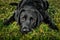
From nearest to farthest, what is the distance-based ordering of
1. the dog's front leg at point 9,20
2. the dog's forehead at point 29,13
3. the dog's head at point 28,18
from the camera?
the dog's head at point 28,18
the dog's forehead at point 29,13
the dog's front leg at point 9,20

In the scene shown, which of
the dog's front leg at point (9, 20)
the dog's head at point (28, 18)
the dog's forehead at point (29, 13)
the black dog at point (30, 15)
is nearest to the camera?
the dog's head at point (28, 18)

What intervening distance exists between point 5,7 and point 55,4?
7.25 feet

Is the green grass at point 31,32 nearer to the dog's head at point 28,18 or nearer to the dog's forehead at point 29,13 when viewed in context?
the dog's head at point 28,18

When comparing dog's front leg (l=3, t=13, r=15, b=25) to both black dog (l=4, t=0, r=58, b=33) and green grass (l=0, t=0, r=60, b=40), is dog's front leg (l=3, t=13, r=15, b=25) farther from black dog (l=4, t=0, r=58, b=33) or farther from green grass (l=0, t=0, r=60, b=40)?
green grass (l=0, t=0, r=60, b=40)

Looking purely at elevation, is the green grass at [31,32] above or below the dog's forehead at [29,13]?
below

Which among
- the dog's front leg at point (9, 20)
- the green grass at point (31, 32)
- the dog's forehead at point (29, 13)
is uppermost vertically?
the dog's forehead at point (29, 13)

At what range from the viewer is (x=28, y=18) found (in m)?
8.90

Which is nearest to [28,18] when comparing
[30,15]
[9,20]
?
[30,15]

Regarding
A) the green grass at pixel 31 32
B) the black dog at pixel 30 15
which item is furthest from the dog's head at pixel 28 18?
the green grass at pixel 31 32

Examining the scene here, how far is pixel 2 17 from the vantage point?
1025 centimetres

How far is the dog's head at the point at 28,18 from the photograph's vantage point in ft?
28.3

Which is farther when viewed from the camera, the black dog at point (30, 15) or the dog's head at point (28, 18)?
the black dog at point (30, 15)

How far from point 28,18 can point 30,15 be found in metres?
0.15

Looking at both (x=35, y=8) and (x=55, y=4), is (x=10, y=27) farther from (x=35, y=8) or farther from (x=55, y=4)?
(x=55, y=4)
